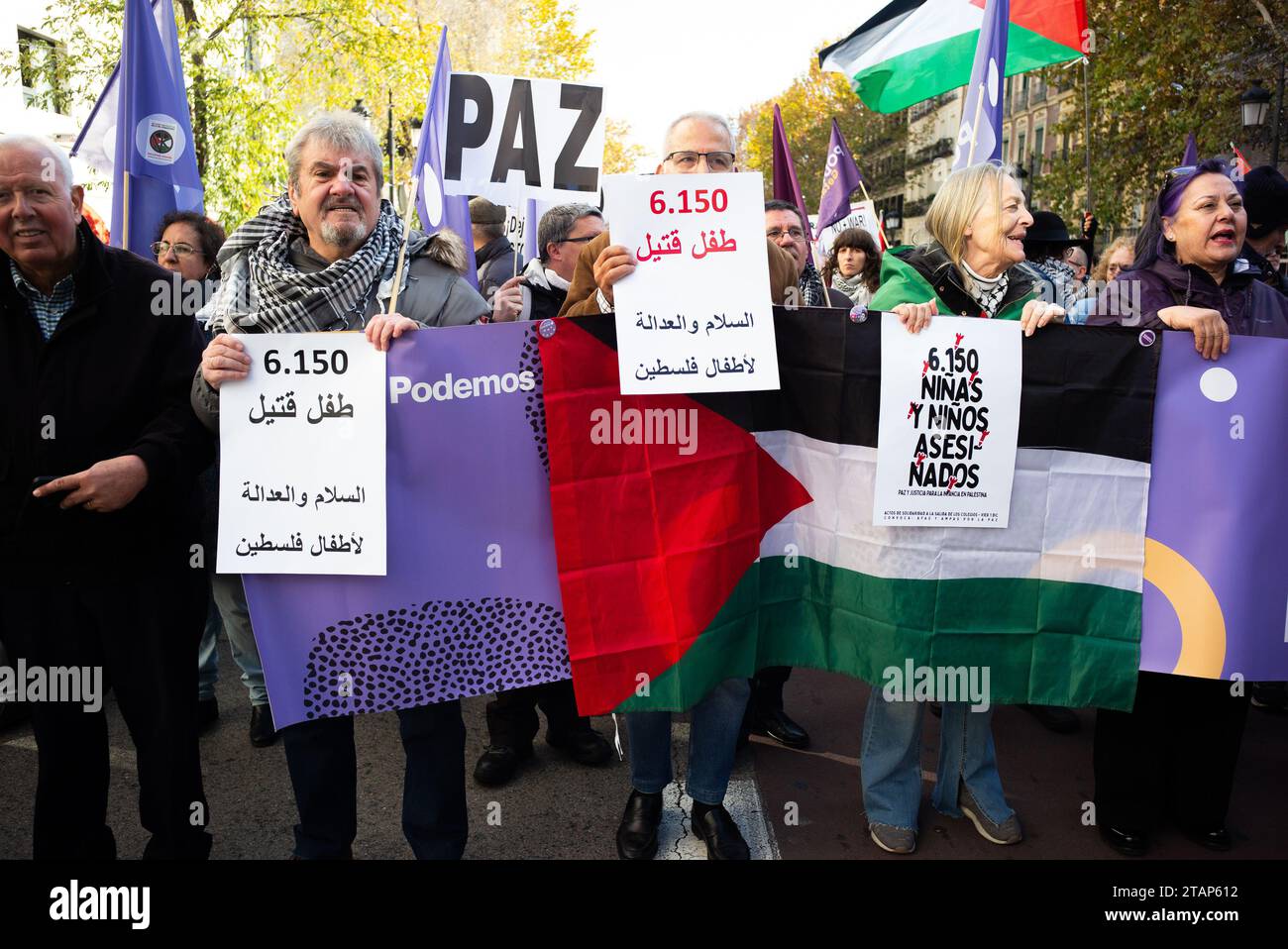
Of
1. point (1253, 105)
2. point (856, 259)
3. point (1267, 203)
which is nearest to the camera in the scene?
point (1267, 203)

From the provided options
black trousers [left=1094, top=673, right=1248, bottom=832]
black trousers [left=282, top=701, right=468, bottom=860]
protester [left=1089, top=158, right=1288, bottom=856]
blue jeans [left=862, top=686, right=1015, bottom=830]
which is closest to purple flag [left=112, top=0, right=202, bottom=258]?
black trousers [left=282, top=701, right=468, bottom=860]

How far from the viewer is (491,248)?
7.07 metres

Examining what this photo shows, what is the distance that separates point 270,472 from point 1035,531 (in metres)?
2.31

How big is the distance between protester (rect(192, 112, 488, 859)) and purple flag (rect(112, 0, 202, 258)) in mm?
3146

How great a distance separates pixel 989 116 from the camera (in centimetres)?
534

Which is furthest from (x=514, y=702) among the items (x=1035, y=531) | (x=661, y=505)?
(x=1035, y=531)

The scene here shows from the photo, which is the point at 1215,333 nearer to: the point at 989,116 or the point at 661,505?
the point at 661,505

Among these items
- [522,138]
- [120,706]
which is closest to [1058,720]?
[120,706]

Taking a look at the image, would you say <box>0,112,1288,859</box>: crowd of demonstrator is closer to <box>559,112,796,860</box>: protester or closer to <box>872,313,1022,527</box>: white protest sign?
<box>559,112,796,860</box>: protester

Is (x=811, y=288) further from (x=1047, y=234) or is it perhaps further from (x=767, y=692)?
(x=767, y=692)

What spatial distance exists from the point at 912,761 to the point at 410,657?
5.70 ft

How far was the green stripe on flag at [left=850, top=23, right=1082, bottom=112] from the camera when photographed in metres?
6.75

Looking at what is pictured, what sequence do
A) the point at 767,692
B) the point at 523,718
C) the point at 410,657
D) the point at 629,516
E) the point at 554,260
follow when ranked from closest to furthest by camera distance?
the point at 410,657 < the point at 629,516 < the point at 523,718 < the point at 767,692 < the point at 554,260

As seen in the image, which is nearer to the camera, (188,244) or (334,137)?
(334,137)
